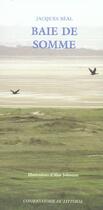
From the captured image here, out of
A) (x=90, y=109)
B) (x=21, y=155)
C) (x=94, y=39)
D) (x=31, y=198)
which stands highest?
(x=94, y=39)

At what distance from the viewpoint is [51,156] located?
20.4 ft

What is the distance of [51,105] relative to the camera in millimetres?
6273

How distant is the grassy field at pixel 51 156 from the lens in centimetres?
617

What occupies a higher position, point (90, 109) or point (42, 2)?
point (42, 2)

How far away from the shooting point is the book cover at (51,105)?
6.14 m

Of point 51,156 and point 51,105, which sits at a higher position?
point 51,105

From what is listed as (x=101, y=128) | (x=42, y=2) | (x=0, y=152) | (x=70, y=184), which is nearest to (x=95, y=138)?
(x=101, y=128)

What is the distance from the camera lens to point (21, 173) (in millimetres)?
6223

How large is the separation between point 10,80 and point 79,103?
70cm

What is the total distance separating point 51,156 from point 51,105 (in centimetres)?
49

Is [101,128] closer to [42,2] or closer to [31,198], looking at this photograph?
[31,198]

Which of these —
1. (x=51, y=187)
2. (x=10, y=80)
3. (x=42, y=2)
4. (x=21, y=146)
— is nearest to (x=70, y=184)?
(x=51, y=187)

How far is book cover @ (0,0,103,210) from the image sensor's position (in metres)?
6.14

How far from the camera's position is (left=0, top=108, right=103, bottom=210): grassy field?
6172mm
